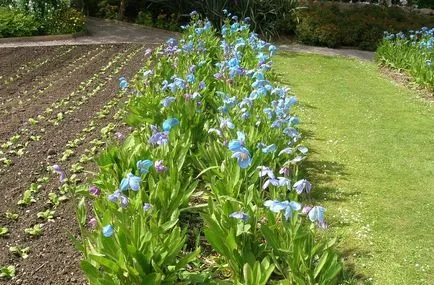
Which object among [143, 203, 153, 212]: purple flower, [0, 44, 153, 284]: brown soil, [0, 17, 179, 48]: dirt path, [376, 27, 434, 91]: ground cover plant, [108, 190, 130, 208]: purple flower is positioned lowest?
[0, 17, 179, 48]: dirt path

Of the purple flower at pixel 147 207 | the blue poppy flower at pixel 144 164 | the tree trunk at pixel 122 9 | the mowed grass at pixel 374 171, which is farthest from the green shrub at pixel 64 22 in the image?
the purple flower at pixel 147 207

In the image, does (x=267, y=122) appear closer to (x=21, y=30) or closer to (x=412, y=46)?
(x=412, y=46)

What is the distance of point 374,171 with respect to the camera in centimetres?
485

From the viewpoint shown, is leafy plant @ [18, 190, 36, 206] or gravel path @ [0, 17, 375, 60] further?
gravel path @ [0, 17, 375, 60]

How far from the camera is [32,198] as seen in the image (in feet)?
12.5

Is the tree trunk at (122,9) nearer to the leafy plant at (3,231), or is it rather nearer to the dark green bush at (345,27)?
the dark green bush at (345,27)

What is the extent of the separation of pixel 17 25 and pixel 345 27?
8.03 meters

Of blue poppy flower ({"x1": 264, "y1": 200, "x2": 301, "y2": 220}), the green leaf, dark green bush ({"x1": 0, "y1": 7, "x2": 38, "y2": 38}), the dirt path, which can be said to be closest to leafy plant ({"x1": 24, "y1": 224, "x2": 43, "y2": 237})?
blue poppy flower ({"x1": 264, "y1": 200, "x2": 301, "y2": 220})

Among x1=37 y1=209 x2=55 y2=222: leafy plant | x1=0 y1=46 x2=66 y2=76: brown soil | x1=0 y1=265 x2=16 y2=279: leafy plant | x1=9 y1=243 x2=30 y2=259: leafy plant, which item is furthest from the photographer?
x1=0 y1=46 x2=66 y2=76: brown soil

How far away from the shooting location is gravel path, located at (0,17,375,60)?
455 inches

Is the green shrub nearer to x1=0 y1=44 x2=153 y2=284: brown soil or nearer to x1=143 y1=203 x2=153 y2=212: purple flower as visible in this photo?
x1=0 y1=44 x2=153 y2=284: brown soil

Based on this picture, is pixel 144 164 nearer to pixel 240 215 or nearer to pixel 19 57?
pixel 240 215

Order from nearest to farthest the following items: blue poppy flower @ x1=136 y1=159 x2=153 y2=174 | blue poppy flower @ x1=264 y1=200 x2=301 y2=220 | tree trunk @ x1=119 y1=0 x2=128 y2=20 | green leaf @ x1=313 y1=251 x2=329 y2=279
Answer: blue poppy flower @ x1=264 y1=200 x2=301 y2=220 → green leaf @ x1=313 y1=251 x2=329 y2=279 → blue poppy flower @ x1=136 y1=159 x2=153 y2=174 → tree trunk @ x1=119 y1=0 x2=128 y2=20

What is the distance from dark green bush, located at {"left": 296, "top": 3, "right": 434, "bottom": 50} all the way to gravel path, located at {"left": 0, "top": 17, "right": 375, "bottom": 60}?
1.25 feet
